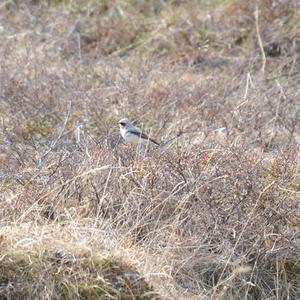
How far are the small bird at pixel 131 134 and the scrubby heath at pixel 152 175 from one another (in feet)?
0.60

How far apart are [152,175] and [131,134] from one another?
1319 mm

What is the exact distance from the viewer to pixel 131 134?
748 centimetres

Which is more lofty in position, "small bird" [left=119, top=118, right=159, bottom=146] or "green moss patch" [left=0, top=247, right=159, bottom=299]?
"green moss patch" [left=0, top=247, right=159, bottom=299]

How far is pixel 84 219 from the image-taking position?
5891mm

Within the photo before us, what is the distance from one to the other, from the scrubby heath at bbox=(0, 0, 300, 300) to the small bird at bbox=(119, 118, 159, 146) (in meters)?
0.18

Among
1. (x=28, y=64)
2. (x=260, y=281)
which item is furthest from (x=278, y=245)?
(x=28, y=64)

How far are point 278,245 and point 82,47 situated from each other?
5314 millimetres

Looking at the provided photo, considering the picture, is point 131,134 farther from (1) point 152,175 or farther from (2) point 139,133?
(1) point 152,175

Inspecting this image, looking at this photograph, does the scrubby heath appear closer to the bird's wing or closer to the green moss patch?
the green moss patch

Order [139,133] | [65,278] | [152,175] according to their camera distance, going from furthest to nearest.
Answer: [139,133] → [152,175] → [65,278]

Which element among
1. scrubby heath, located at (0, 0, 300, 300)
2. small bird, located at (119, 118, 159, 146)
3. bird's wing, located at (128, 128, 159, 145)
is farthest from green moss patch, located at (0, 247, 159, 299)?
bird's wing, located at (128, 128, 159, 145)

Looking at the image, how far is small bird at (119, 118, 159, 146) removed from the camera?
23.9 feet

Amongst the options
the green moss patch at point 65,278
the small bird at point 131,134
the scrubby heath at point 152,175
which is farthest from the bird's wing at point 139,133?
the green moss patch at point 65,278

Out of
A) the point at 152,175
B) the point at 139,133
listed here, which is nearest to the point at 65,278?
the point at 152,175
